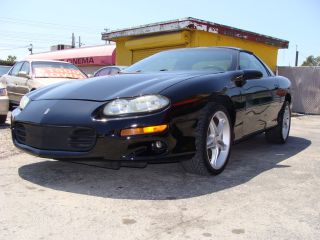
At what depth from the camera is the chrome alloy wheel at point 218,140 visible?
12.3 feet

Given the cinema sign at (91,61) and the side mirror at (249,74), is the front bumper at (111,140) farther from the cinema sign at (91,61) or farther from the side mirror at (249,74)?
the cinema sign at (91,61)

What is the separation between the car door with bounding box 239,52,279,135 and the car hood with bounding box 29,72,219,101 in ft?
2.60

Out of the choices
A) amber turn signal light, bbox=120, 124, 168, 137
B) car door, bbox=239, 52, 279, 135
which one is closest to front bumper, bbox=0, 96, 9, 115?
car door, bbox=239, 52, 279, 135

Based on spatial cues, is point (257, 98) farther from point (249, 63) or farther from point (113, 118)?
point (113, 118)

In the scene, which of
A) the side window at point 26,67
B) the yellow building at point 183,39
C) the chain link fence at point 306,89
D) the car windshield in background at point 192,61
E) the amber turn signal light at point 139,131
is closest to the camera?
the amber turn signal light at point 139,131

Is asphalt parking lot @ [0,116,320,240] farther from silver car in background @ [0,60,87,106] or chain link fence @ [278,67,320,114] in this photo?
chain link fence @ [278,67,320,114]

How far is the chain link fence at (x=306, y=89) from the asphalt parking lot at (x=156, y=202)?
9667mm

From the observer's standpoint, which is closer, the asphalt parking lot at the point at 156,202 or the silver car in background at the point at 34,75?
the asphalt parking lot at the point at 156,202

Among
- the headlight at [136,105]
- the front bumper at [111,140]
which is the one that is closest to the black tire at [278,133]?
the front bumper at [111,140]

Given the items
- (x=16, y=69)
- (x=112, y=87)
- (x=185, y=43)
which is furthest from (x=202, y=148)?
(x=185, y=43)

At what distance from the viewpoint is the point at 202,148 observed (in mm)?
3412

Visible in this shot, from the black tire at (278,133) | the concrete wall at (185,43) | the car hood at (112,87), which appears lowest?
the black tire at (278,133)

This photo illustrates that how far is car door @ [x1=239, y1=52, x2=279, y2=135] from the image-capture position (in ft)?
14.2

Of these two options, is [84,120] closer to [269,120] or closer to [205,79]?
[205,79]
